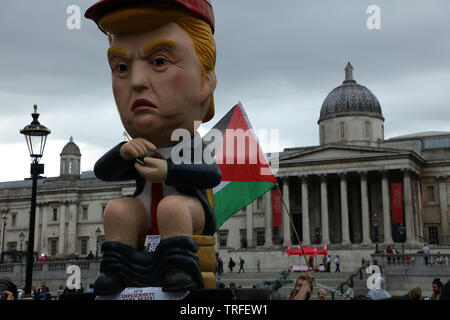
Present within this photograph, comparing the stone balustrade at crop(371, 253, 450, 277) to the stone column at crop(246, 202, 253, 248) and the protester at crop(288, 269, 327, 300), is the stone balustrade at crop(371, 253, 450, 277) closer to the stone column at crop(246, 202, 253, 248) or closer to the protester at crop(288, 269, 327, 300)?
the protester at crop(288, 269, 327, 300)

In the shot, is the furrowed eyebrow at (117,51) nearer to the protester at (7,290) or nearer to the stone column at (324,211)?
the protester at (7,290)

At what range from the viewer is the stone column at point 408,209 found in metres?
48.3

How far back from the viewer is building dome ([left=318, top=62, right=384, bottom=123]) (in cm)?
5509

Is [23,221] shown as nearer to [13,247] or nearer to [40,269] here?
[13,247]

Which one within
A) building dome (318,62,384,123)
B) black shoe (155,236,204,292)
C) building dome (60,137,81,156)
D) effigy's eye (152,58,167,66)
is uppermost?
building dome (318,62,384,123)

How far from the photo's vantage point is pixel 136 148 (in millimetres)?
7348

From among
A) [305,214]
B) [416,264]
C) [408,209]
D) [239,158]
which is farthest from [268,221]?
[239,158]

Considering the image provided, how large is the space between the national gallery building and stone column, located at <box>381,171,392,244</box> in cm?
8

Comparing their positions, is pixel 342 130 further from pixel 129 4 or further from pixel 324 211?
pixel 129 4

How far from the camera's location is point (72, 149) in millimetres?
69062

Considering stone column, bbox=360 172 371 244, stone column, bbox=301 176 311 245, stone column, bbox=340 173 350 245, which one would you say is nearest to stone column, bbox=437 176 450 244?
stone column, bbox=360 172 371 244

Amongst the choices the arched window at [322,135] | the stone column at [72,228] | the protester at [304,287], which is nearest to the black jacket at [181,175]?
the protester at [304,287]

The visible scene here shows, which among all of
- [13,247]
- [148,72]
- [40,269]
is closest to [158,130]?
[148,72]

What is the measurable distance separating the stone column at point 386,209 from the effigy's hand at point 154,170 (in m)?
44.4
